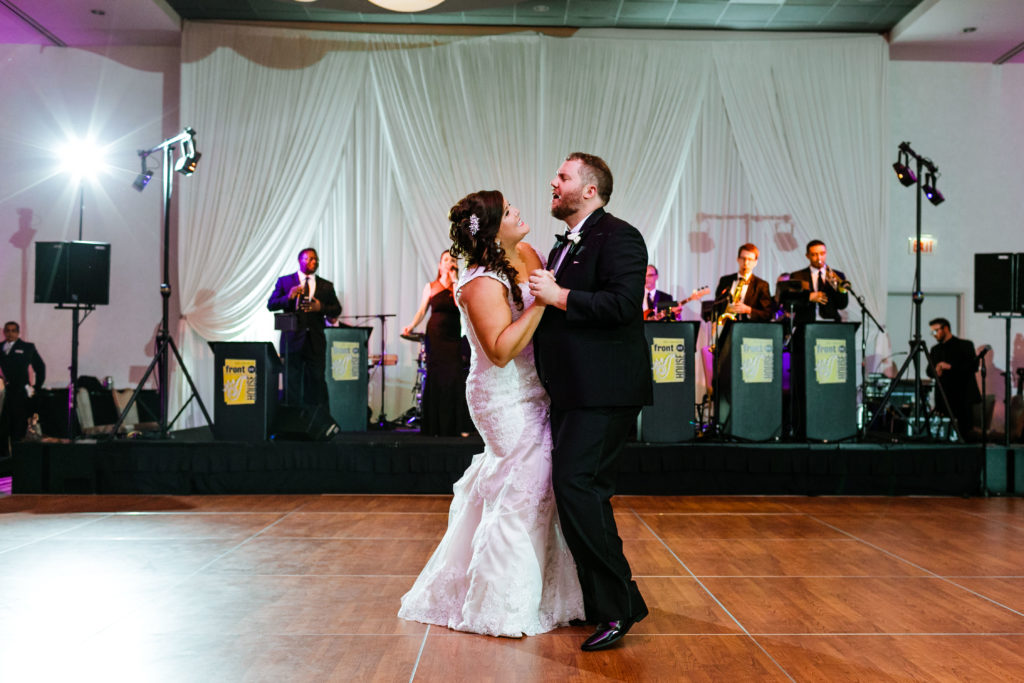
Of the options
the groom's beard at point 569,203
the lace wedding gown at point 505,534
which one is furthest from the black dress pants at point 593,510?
the groom's beard at point 569,203

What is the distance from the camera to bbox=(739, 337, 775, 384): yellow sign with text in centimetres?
672

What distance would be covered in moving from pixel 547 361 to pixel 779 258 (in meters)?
7.73

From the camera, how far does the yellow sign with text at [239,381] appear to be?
6672 millimetres

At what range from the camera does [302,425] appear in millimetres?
6590

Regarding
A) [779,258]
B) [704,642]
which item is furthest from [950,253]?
[704,642]

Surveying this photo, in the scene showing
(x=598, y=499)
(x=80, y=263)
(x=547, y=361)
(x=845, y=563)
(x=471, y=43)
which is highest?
(x=471, y=43)

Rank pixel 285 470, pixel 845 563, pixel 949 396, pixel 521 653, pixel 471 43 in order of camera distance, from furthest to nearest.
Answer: pixel 471 43
pixel 949 396
pixel 285 470
pixel 845 563
pixel 521 653

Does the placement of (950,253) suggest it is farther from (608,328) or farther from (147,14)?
(147,14)

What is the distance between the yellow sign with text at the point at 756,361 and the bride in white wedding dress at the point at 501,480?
12.6 ft

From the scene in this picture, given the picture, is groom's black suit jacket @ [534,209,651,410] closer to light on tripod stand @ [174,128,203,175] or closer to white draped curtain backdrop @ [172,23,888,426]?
light on tripod stand @ [174,128,203,175]

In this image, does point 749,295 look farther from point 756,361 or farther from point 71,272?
point 71,272

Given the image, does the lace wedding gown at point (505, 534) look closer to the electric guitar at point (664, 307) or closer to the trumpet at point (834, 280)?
the electric guitar at point (664, 307)

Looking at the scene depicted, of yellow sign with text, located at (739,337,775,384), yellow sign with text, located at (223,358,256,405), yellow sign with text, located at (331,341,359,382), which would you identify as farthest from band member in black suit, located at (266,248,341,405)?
yellow sign with text, located at (739,337,775,384)

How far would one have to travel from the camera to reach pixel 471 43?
9828 mm
